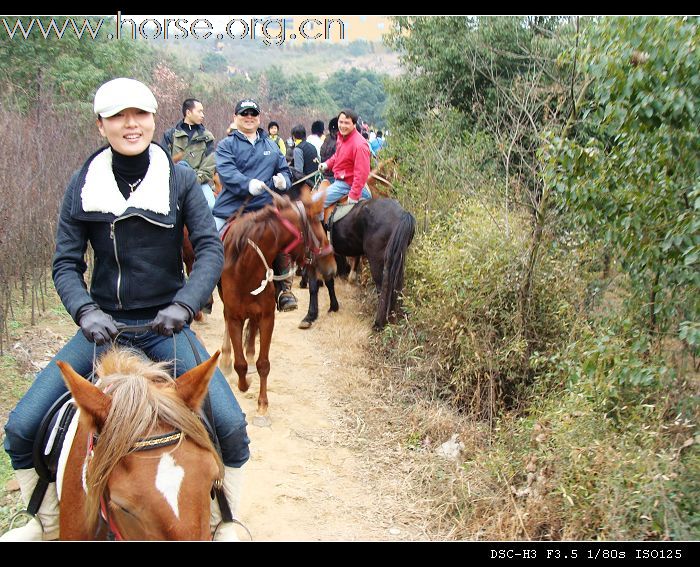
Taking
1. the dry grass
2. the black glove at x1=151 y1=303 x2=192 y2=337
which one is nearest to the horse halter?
the black glove at x1=151 y1=303 x2=192 y2=337

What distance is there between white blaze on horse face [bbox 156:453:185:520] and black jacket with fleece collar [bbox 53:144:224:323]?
952mm

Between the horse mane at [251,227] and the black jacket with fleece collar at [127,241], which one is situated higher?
the black jacket with fleece collar at [127,241]

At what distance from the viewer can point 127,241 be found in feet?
9.82

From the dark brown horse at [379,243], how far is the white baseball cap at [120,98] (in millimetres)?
4343

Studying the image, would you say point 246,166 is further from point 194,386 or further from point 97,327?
point 194,386

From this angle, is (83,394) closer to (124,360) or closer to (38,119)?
(124,360)

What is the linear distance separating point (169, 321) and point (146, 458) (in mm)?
767

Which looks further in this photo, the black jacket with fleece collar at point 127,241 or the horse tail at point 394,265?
the horse tail at point 394,265

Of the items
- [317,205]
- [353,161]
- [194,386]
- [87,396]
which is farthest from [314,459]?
[353,161]

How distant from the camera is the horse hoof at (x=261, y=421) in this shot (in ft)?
19.9

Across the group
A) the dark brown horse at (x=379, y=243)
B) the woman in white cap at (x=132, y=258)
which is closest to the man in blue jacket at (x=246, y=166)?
the dark brown horse at (x=379, y=243)

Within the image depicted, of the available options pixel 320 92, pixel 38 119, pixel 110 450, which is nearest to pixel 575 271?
pixel 110 450

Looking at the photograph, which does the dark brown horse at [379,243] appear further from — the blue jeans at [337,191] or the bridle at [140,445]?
the bridle at [140,445]

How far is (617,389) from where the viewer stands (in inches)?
164
